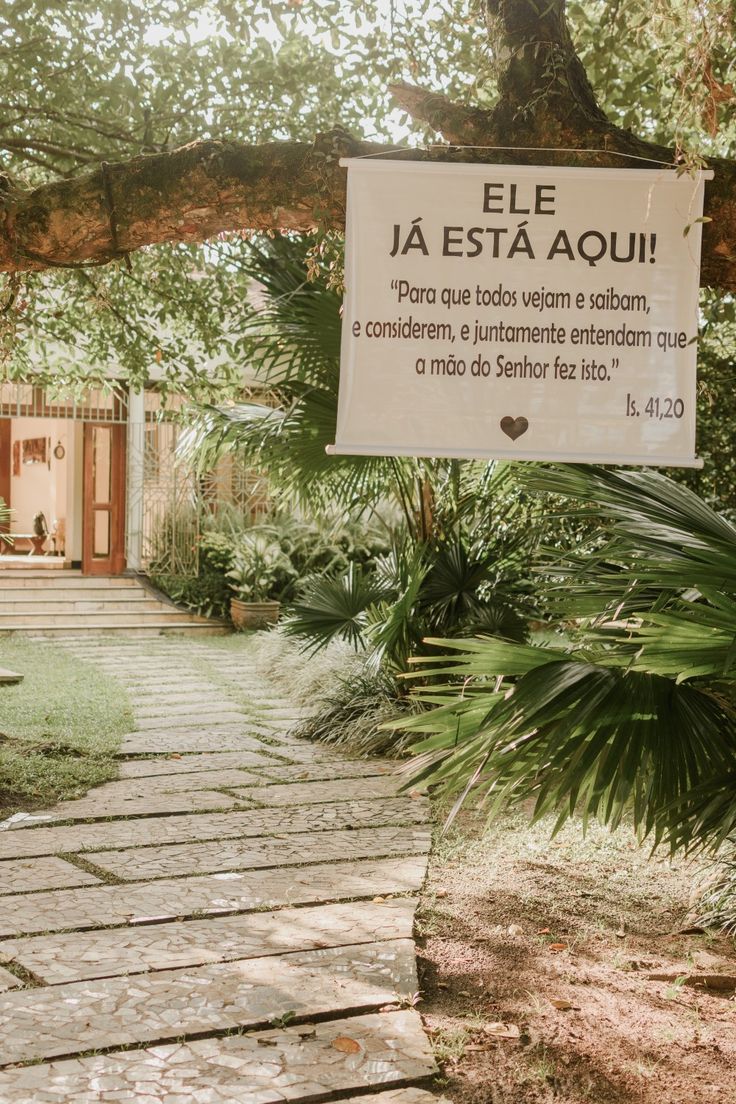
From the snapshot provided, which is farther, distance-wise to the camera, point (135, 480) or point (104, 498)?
point (104, 498)

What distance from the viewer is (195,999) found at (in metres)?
3.10

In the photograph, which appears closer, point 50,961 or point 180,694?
point 50,961

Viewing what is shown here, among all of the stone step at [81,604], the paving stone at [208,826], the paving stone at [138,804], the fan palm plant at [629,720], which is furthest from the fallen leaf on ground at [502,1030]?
the stone step at [81,604]

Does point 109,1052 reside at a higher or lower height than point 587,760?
lower

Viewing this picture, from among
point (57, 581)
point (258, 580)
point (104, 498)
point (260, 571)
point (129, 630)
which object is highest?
point (104, 498)

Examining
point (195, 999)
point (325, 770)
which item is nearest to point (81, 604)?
point (325, 770)

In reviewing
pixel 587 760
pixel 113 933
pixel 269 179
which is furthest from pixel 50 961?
pixel 269 179

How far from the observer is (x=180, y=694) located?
30.5 feet

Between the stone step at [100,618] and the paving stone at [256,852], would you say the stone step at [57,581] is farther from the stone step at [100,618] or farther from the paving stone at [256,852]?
the paving stone at [256,852]

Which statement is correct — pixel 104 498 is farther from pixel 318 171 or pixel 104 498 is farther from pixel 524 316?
pixel 524 316

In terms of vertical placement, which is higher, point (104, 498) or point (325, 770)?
point (104, 498)

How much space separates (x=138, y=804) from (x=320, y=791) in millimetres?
1003

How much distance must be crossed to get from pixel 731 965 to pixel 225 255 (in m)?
5.28

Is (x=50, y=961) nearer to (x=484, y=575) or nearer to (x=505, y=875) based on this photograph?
(x=505, y=875)
